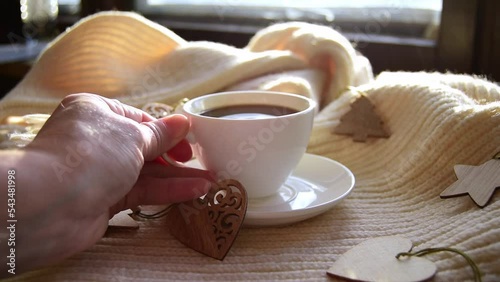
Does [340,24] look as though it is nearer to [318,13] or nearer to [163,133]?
[318,13]

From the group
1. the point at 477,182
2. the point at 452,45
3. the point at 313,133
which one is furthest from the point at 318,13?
the point at 477,182

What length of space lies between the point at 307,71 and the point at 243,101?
0.73 ft

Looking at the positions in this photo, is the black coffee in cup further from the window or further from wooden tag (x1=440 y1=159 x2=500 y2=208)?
the window

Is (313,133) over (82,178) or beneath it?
beneath

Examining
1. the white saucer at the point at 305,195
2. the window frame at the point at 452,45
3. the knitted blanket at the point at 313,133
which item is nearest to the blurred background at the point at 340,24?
the window frame at the point at 452,45

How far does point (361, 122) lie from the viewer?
2.28ft

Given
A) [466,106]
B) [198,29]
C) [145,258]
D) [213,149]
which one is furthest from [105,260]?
[198,29]

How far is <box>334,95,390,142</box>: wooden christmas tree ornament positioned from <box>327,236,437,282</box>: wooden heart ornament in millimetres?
242

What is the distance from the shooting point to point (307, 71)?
81 centimetres

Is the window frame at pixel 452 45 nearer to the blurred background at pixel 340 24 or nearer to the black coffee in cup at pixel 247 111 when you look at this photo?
the blurred background at pixel 340 24

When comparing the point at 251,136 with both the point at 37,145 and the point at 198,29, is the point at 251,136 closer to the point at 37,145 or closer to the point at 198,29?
the point at 37,145

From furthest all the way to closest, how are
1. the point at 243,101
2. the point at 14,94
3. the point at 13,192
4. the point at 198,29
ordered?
the point at 198,29
the point at 14,94
the point at 243,101
the point at 13,192

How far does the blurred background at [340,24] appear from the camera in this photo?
912 mm

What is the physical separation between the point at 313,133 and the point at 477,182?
0.25m
